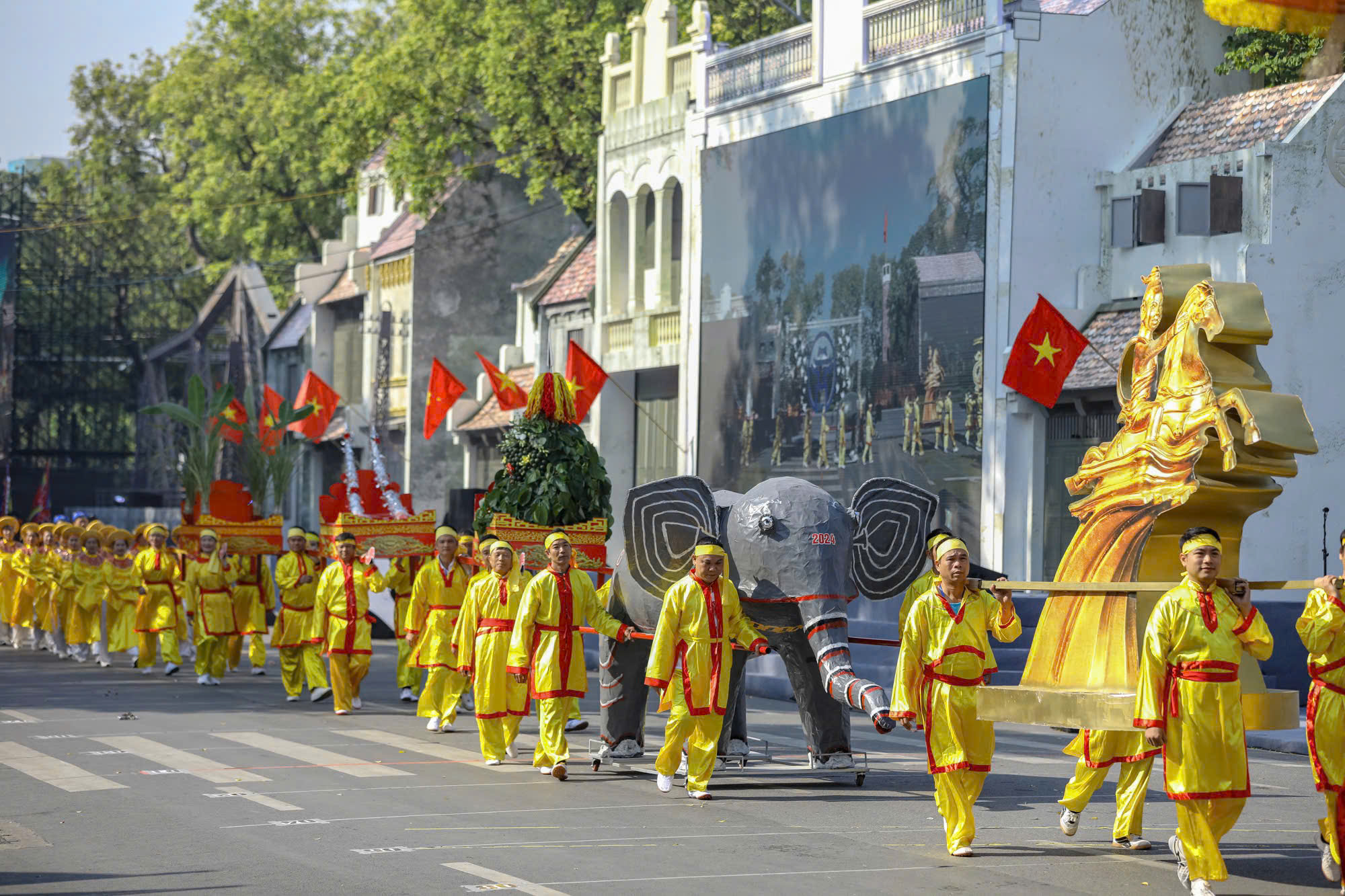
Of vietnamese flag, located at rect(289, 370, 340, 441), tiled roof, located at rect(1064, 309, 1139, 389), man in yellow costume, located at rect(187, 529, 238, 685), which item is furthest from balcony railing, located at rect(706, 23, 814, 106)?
man in yellow costume, located at rect(187, 529, 238, 685)

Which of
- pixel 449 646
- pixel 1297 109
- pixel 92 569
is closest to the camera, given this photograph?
pixel 449 646

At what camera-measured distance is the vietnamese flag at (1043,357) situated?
22562 mm

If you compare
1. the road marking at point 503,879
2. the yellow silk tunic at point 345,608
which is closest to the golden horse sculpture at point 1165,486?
the road marking at point 503,879

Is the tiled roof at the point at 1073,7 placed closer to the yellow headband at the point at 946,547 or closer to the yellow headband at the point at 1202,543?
the yellow headband at the point at 946,547

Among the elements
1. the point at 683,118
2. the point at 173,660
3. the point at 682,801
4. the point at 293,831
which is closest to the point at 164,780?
the point at 293,831

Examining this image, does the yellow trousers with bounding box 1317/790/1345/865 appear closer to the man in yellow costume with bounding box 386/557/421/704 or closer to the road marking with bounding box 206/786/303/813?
the road marking with bounding box 206/786/303/813

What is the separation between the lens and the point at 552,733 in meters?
13.8

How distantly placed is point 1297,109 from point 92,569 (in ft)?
54.5

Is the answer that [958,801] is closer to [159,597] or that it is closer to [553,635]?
[553,635]

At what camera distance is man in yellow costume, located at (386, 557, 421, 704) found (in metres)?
19.8

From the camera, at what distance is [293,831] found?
35.7 feet

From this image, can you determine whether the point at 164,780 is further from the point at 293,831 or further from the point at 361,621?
the point at 361,621

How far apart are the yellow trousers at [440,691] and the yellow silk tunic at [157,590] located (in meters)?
6.93

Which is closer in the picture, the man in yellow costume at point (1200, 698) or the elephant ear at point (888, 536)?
the man in yellow costume at point (1200, 698)
